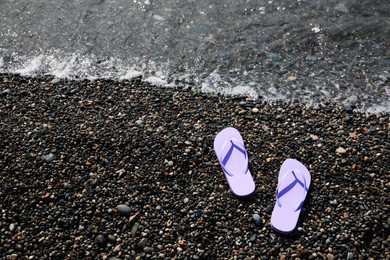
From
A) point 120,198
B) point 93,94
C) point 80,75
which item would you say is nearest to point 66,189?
point 120,198

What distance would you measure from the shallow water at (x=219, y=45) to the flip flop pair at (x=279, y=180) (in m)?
0.74

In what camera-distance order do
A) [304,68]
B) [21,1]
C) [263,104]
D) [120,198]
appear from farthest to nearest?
[21,1]
[304,68]
[263,104]
[120,198]

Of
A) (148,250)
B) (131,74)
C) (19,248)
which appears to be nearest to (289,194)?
(148,250)

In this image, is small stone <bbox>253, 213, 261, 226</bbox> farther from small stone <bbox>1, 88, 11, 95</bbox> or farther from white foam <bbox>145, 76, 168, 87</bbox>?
small stone <bbox>1, 88, 11, 95</bbox>

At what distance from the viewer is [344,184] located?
125 inches

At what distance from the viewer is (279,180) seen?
128 inches

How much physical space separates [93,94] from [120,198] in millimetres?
1234

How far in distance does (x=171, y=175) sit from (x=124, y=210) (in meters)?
0.42

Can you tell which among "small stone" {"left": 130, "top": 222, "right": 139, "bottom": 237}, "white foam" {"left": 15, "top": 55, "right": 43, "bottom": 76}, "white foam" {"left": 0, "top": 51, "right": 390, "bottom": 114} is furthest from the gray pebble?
"white foam" {"left": 15, "top": 55, "right": 43, "bottom": 76}

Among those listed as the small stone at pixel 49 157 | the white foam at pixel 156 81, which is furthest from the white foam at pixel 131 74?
the small stone at pixel 49 157

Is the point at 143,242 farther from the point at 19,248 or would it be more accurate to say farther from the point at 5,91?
the point at 5,91

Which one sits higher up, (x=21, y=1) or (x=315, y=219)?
(x=21, y=1)

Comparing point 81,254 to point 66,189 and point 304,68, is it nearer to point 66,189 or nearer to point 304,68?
point 66,189

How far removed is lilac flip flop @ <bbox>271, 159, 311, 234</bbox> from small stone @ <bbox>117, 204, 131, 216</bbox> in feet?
3.03
